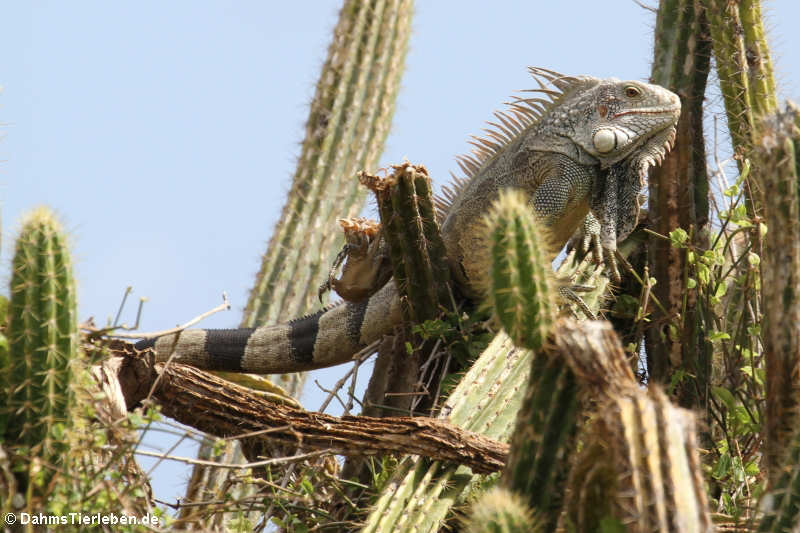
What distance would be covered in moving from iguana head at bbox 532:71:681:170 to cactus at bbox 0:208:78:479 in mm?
3604

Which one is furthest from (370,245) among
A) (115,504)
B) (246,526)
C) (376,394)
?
(115,504)

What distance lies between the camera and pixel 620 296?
6.84 metres

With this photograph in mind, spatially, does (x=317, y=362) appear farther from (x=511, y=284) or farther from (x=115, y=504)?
(x=511, y=284)

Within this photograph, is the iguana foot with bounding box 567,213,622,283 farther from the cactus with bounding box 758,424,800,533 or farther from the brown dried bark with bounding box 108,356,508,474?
the cactus with bounding box 758,424,800,533

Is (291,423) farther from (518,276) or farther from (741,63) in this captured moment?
(741,63)

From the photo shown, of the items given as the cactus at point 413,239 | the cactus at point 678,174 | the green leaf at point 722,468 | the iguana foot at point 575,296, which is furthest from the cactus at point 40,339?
the cactus at point 678,174

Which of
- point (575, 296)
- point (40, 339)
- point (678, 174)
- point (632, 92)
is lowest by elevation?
point (40, 339)

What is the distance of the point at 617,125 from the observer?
257 inches

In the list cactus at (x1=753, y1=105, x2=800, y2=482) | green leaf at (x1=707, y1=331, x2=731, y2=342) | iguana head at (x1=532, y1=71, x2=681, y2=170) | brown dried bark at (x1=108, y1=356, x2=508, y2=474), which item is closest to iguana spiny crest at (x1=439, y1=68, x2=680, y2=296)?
iguana head at (x1=532, y1=71, x2=681, y2=170)

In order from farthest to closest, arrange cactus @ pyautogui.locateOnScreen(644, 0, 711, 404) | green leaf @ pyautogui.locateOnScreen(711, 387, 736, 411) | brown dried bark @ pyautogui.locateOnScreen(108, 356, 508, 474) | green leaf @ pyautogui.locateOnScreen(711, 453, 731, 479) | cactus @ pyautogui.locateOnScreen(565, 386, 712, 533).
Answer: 1. cactus @ pyautogui.locateOnScreen(644, 0, 711, 404)
2. green leaf @ pyautogui.locateOnScreen(711, 387, 736, 411)
3. green leaf @ pyautogui.locateOnScreen(711, 453, 731, 479)
4. brown dried bark @ pyautogui.locateOnScreen(108, 356, 508, 474)
5. cactus @ pyautogui.locateOnScreen(565, 386, 712, 533)

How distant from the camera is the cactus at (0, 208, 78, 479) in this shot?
367cm

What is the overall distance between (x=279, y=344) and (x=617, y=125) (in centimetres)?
252

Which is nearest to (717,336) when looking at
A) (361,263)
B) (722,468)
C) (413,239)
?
(722,468)

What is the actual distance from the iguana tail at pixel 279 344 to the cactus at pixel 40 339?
336 cm
